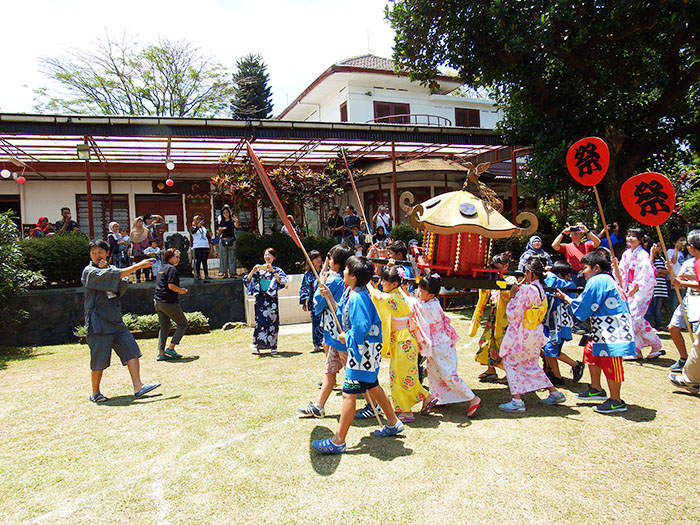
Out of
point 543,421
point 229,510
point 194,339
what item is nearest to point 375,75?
point 194,339

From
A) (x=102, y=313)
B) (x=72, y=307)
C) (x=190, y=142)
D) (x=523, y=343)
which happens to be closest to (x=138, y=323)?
(x=72, y=307)

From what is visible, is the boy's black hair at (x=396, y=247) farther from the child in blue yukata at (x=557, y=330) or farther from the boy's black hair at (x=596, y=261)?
the boy's black hair at (x=596, y=261)

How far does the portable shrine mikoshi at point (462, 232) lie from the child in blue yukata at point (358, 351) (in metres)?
0.71

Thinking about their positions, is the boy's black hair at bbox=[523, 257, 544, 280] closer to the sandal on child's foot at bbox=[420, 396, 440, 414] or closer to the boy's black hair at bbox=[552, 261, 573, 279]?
the boy's black hair at bbox=[552, 261, 573, 279]

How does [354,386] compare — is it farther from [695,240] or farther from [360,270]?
[695,240]

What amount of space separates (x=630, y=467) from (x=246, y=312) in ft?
28.8

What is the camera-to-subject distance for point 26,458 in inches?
161

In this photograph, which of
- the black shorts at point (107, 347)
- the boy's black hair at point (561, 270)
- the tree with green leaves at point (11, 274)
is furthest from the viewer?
the tree with green leaves at point (11, 274)

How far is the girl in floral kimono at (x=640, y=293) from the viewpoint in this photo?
6.99 metres

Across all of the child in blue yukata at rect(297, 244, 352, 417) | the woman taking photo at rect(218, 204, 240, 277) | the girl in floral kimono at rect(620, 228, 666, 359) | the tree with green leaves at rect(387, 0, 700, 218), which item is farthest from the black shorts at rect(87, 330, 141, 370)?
the tree with green leaves at rect(387, 0, 700, 218)

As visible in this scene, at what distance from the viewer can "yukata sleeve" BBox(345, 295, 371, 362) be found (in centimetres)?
397

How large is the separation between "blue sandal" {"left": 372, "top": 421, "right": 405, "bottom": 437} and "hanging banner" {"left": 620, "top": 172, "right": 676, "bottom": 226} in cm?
353

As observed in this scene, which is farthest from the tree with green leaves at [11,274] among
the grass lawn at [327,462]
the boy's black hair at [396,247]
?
the boy's black hair at [396,247]

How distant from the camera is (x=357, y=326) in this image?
3.99 meters
